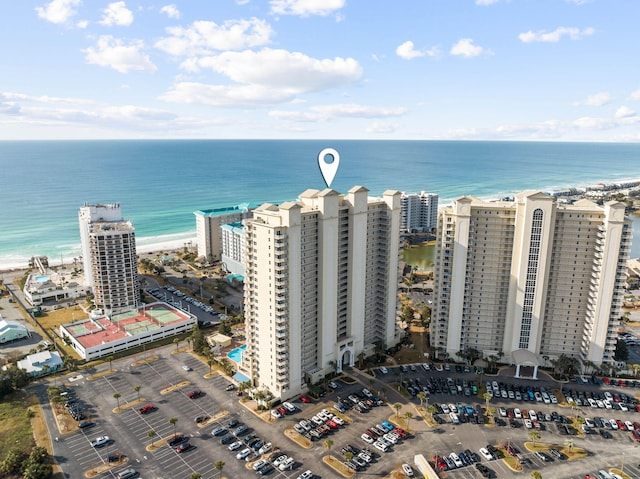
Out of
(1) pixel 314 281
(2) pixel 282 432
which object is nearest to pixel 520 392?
(1) pixel 314 281

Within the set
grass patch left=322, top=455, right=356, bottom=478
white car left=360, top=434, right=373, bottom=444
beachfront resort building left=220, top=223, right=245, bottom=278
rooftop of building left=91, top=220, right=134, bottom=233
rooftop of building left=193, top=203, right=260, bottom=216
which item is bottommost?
grass patch left=322, top=455, right=356, bottom=478

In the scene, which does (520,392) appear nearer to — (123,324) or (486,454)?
(486,454)

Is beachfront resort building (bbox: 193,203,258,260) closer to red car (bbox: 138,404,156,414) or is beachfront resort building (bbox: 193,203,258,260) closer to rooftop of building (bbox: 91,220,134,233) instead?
rooftop of building (bbox: 91,220,134,233)

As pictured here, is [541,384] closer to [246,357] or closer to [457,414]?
[457,414]

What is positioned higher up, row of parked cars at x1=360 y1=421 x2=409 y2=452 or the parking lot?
row of parked cars at x1=360 y1=421 x2=409 y2=452

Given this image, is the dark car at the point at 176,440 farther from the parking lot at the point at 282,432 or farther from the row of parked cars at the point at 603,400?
the row of parked cars at the point at 603,400

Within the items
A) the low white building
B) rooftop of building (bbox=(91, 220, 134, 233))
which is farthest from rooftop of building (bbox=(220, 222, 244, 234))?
the low white building
